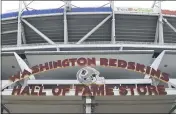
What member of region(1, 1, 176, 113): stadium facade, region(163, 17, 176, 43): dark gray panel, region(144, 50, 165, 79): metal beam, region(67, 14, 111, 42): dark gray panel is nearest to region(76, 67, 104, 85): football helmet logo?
region(1, 1, 176, 113): stadium facade

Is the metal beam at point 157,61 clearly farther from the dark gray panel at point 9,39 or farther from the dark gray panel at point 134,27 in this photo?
the dark gray panel at point 9,39

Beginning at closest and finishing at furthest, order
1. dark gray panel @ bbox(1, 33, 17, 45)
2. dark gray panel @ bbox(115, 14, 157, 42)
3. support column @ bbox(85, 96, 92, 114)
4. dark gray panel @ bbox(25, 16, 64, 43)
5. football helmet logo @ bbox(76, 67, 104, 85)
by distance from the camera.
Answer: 1. support column @ bbox(85, 96, 92, 114)
2. football helmet logo @ bbox(76, 67, 104, 85)
3. dark gray panel @ bbox(115, 14, 157, 42)
4. dark gray panel @ bbox(25, 16, 64, 43)
5. dark gray panel @ bbox(1, 33, 17, 45)

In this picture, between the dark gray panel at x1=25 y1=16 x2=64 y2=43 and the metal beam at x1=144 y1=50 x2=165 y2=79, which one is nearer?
the metal beam at x1=144 y1=50 x2=165 y2=79

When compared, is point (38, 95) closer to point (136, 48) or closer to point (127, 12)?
point (136, 48)

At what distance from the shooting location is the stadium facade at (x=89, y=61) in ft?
95.7

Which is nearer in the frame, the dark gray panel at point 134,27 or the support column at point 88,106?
the support column at point 88,106

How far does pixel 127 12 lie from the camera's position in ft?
132

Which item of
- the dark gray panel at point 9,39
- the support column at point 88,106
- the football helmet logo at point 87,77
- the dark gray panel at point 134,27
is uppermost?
the dark gray panel at point 134,27

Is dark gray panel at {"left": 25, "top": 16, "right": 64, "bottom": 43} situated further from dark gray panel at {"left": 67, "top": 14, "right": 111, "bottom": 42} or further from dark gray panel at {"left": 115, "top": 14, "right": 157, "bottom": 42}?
dark gray panel at {"left": 115, "top": 14, "right": 157, "bottom": 42}

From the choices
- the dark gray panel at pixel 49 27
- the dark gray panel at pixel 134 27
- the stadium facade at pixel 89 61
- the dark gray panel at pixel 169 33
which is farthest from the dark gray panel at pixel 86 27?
the dark gray panel at pixel 169 33

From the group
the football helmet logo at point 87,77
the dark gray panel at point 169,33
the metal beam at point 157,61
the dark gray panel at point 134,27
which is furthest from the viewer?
the dark gray panel at point 169,33

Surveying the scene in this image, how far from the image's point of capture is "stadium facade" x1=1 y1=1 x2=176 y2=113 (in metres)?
29.2

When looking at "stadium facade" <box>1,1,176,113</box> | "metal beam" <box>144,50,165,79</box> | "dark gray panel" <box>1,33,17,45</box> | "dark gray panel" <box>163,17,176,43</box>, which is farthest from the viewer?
"dark gray panel" <box>1,33,17,45</box>

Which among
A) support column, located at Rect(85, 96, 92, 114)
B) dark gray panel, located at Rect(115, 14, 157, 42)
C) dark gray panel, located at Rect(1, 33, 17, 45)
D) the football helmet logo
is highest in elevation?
dark gray panel, located at Rect(115, 14, 157, 42)
